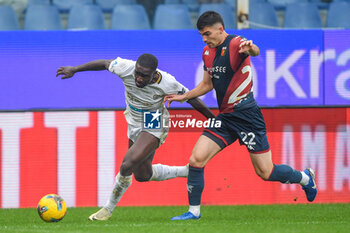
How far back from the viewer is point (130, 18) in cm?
993

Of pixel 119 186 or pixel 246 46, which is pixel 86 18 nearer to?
pixel 119 186

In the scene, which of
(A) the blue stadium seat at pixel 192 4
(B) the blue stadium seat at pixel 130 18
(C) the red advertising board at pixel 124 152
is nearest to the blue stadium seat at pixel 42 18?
(B) the blue stadium seat at pixel 130 18

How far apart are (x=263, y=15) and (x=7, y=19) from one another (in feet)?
11.6

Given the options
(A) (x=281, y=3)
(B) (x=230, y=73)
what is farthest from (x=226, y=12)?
(B) (x=230, y=73)

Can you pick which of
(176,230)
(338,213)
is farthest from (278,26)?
(176,230)

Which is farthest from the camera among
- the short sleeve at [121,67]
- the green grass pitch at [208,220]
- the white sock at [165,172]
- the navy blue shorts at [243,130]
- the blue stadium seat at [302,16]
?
the blue stadium seat at [302,16]

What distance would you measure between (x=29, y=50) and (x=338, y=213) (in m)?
4.31

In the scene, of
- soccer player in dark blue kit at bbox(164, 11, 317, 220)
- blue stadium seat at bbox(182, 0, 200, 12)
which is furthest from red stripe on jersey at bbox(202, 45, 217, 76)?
blue stadium seat at bbox(182, 0, 200, 12)

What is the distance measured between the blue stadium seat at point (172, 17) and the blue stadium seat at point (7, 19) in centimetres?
195

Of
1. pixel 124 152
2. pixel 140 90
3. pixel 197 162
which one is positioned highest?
pixel 140 90

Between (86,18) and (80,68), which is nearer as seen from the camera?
(80,68)

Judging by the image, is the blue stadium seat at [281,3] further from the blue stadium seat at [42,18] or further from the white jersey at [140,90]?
the white jersey at [140,90]

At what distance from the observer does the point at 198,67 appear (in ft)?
29.9

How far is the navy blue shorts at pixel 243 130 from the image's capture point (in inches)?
266
